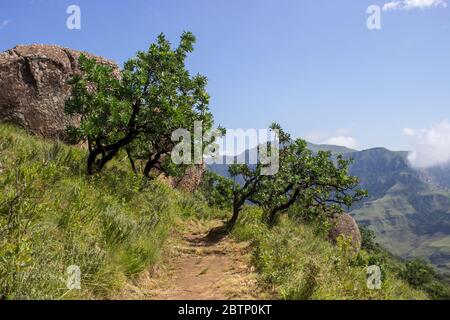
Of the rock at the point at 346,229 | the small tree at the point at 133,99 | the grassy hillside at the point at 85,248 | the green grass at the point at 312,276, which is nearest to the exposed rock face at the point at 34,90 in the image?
the small tree at the point at 133,99

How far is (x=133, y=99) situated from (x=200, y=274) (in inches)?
314

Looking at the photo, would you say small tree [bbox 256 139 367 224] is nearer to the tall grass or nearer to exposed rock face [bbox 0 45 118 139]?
the tall grass

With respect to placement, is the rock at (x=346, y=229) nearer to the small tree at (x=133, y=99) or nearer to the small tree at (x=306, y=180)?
the small tree at (x=306, y=180)

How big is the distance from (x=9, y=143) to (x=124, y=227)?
5983 mm

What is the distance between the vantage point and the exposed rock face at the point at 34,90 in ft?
70.3

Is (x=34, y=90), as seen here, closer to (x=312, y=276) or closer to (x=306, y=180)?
(x=306, y=180)

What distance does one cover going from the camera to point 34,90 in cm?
2197

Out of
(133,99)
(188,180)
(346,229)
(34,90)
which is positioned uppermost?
→ (34,90)

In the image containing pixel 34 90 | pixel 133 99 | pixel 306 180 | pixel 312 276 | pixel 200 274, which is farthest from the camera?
pixel 34 90

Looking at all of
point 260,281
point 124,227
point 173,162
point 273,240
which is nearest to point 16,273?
point 124,227

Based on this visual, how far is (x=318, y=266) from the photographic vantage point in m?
8.66

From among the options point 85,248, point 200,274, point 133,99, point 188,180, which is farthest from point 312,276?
point 188,180

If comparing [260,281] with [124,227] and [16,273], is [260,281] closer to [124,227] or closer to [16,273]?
[124,227]
